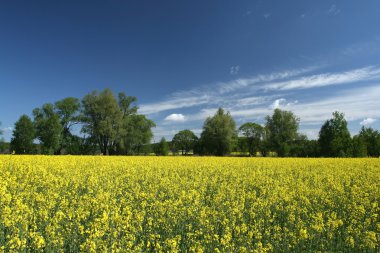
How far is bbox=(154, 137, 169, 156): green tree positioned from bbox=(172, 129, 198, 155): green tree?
26.6 meters

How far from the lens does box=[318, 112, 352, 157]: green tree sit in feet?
172

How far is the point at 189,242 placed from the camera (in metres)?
6.24

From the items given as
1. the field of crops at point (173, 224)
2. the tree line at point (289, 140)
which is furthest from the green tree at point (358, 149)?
the field of crops at point (173, 224)

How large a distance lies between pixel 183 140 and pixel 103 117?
188 feet

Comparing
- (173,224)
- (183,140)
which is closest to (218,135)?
(183,140)

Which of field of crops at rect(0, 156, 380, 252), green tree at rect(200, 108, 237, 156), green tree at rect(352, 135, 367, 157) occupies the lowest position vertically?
field of crops at rect(0, 156, 380, 252)

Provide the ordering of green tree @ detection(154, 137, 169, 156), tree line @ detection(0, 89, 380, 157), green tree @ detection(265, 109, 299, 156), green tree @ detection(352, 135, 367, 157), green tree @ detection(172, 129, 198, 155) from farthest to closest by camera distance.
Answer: green tree @ detection(172, 129, 198, 155), green tree @ detection(154, 137, 169, 156), green tree @ detection(265, 109, 299, 156), tree line @ detection(0, 89, 380, 157), green tree @ detection(352, 135, 367, 157)

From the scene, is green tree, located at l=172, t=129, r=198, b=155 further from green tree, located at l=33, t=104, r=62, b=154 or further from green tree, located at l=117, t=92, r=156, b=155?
green tree, located at l=33, t=104, r=62, b=154

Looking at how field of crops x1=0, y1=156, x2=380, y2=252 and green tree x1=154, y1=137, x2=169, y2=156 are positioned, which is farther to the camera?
green tree x1=154, y1=137, x2=169, y2=156

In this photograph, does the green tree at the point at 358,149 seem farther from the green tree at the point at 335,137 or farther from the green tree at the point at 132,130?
the green tree at the point at 132,130

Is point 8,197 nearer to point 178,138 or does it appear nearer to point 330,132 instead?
point 330,132

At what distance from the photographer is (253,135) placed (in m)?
92.2

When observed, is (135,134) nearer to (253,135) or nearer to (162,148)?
(162,148)

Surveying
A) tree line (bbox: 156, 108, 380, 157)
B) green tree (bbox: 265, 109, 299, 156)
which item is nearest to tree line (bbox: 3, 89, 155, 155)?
tree line (bbox: 156, 108, 380, 157)
